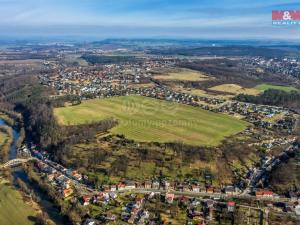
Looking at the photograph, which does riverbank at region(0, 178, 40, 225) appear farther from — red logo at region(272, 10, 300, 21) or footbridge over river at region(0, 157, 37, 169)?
red logo at region(272, 10, 300, 21)

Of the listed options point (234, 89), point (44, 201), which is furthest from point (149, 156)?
point (234, 89)

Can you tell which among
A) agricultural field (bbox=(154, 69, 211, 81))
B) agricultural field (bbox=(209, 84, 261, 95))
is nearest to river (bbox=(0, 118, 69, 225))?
agricultural field (bbox=(209, 84, 261, 95))

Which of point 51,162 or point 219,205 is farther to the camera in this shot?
point 51,162

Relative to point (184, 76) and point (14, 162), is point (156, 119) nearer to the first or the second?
point (14, 162)

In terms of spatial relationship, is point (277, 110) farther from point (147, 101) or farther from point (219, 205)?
point (219, 205)

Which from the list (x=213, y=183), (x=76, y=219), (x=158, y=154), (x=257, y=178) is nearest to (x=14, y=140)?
(x=158, y=154)

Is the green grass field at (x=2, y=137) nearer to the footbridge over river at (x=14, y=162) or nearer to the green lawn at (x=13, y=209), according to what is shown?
the footbridge over river at (x=14, y=162)
